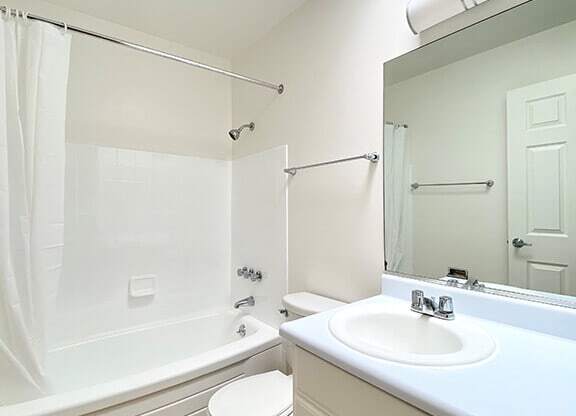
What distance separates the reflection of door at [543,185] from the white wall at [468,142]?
1.1 inches

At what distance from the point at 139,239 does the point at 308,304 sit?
52.0 inches

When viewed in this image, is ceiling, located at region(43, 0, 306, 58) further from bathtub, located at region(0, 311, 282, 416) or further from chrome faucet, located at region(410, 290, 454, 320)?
bathtub, located at region(0, 311, 282, 416)

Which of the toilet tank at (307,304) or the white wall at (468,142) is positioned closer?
the white wall at (468,142)

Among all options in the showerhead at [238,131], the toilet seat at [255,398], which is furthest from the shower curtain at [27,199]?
the showerhead at [238,131]

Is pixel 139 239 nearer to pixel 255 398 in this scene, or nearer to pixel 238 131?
pixel 238 131

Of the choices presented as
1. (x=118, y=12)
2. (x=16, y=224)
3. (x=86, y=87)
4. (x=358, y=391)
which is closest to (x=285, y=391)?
(x=358, y=391)

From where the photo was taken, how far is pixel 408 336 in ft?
3.26

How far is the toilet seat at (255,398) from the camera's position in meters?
1.18

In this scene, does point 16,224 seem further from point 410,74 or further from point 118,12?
point 410,74

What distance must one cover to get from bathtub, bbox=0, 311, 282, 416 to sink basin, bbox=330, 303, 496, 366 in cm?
82

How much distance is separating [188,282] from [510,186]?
2096 millimetres

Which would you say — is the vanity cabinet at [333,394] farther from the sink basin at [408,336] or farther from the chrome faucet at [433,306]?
the chrome faucet at [433,306]

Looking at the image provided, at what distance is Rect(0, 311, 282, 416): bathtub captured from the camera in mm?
1167

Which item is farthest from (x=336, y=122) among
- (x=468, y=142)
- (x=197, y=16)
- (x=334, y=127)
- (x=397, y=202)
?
(x=197, y=16)
